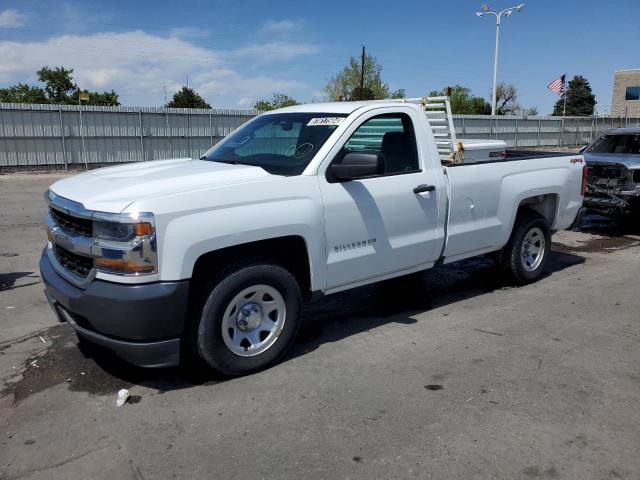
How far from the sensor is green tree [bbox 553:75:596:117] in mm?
80562

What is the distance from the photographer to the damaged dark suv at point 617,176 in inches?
355

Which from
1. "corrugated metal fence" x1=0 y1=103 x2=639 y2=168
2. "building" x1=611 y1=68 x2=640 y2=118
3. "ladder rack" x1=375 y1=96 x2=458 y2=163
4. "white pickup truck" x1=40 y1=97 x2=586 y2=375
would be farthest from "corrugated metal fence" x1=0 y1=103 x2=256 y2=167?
"building" x1=611 y1=68 x2=640 y2=118

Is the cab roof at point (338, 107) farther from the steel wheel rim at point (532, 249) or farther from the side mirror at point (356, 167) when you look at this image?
the steel wheel rim at point (532, 249)

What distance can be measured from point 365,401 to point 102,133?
21520mm

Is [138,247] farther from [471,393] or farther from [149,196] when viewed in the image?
[471,393]

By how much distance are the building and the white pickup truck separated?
189ft

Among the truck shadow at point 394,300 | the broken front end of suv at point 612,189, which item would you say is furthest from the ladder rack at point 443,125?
the broken front end of suv at point 612,189

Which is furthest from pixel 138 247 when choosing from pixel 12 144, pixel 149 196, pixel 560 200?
pixel 12 144

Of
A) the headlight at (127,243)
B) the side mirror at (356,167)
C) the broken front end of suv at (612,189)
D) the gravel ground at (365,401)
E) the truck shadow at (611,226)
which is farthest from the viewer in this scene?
the truck shadow at (611,226)

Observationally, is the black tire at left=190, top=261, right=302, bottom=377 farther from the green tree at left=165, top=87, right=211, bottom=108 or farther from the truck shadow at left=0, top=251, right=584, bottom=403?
the green tree at left=165, top=87, right=211, bottom=108

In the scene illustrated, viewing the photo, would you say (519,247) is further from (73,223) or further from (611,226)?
(611,226)

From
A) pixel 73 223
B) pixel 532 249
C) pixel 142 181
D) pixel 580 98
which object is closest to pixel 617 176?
pixel 532 249

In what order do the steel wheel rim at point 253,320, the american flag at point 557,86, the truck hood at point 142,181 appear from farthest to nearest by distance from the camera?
the american flag at point 557,86 < the steel wheel rim at point 253,320 < the truck hood at point 142,181

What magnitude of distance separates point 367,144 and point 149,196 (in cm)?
243
